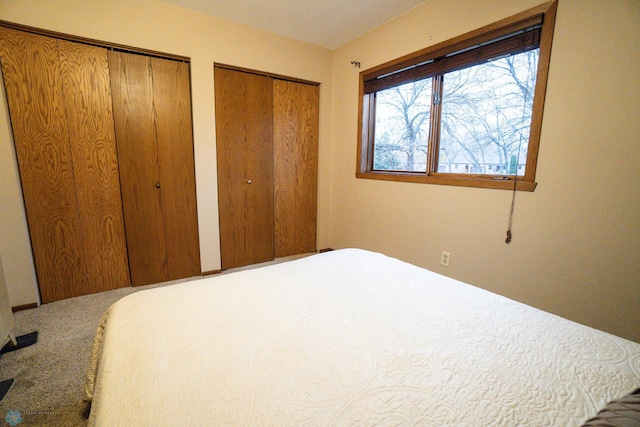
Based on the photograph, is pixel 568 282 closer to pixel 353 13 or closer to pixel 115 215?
pixel 353 13

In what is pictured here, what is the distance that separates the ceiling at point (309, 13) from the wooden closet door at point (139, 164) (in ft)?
2.44

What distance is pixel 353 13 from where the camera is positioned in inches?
99.4

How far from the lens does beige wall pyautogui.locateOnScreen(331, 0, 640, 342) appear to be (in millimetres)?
1438

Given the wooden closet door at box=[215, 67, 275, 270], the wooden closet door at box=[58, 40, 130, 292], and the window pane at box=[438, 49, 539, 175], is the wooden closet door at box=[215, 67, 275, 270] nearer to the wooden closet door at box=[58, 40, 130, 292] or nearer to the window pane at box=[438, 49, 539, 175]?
the wooden closet door at box=[58, 40, 130, 292]

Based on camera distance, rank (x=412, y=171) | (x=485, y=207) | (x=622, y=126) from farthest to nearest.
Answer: (x=412, y=171) → (x=485, y=207) → (x=622, y=126)

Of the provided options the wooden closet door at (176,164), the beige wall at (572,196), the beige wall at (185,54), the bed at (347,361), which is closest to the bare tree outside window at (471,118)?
the beige wall at (572,196)

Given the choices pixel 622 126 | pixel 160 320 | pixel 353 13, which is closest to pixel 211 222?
pixel 160 320

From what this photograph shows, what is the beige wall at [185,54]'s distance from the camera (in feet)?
6.61

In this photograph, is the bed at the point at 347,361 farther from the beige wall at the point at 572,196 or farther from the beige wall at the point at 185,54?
the beige wall at the point at 185,54

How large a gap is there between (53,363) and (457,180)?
3.00 metres

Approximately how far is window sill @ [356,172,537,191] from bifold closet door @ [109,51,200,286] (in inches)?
77.4

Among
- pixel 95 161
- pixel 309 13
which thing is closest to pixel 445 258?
pixel 309 13

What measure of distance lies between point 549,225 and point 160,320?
2.21 metres

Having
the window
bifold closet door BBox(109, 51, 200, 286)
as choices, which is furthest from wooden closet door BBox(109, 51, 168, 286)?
the window
